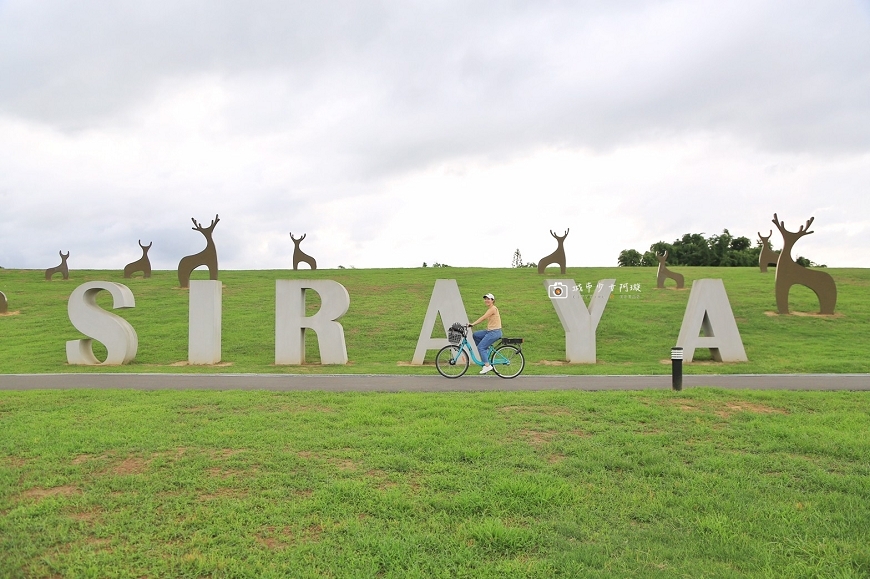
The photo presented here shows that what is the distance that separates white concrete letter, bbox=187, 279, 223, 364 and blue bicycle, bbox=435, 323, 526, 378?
23.8 ft

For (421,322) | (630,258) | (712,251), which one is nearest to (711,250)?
(712,251)

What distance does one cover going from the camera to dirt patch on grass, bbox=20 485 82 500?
561 cm

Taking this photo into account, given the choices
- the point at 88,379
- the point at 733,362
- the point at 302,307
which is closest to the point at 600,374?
the point at 733,362

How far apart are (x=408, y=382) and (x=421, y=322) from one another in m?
11.4

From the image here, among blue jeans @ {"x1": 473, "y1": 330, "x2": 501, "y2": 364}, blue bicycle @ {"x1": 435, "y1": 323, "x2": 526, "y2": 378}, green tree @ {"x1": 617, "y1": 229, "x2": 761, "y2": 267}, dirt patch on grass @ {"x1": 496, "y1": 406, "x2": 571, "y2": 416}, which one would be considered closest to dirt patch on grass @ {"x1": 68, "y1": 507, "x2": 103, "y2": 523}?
dirt patch on grass @ {"x1": 496, "y1": 406, "x2": 571, "y2": 416}

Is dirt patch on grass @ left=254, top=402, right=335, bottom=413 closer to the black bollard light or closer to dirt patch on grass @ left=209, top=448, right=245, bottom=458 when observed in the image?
dirt patch on grass @ left=209, top=448, right=245, bottom=458

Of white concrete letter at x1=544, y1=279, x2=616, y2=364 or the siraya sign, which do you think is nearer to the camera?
the siraya sign

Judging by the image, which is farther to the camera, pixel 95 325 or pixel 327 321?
pixel 95 325

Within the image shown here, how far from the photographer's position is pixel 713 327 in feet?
54.7

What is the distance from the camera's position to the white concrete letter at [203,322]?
1661cm

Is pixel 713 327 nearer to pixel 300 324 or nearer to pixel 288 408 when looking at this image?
pixel 300 324

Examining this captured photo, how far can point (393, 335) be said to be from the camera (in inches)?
860

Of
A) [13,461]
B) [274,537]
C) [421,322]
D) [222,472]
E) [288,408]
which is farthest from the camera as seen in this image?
[421,322]

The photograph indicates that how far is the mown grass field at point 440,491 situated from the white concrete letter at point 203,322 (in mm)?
7928
